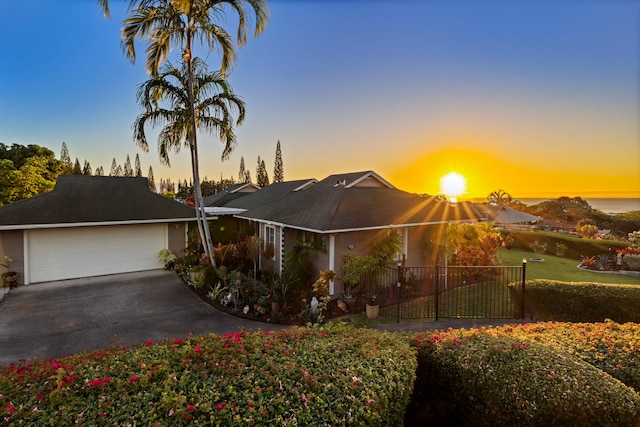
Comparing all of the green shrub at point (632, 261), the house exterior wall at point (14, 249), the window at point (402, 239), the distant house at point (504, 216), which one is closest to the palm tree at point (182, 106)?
the house exterior wall at point (14, 249)

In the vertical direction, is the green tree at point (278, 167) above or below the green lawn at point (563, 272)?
above

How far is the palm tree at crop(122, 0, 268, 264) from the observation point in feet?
37.0

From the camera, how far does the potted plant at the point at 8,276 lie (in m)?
11.8

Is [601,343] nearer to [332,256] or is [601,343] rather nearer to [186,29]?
[332,256]

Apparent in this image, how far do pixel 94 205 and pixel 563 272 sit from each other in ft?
71.6

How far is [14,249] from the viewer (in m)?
12.1

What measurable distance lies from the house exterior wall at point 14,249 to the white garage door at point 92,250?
0.24 metres

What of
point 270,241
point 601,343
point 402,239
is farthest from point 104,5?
point 601,343

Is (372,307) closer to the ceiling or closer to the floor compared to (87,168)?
closer to the floor

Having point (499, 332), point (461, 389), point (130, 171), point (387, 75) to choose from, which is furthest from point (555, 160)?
point (130, 171)

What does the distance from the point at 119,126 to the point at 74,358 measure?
1723 centimetres

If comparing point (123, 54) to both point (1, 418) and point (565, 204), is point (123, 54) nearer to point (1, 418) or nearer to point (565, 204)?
point (1, 418)

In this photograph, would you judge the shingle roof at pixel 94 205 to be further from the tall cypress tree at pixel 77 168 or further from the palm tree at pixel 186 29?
the tall cypress tree at pixel 77 168

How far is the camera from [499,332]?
503 cm
